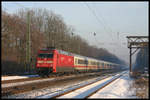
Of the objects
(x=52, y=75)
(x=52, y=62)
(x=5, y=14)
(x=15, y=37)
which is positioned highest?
(x=5, y=14)

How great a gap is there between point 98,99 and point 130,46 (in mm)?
23931

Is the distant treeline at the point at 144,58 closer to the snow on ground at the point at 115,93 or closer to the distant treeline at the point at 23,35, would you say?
the distant treeline at the point at 23,35

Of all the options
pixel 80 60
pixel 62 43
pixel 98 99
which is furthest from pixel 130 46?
pixel 98 99

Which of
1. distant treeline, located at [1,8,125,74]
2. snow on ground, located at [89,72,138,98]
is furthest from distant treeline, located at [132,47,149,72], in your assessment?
snow on ground, located at [89,72,138,98]

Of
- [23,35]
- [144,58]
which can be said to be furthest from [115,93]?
[144,58]

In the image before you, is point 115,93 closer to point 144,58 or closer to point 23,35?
point 23,35

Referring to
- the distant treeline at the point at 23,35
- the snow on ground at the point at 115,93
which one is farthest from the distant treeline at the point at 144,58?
the snow on ground at the point at 115,93

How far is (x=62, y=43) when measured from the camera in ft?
153

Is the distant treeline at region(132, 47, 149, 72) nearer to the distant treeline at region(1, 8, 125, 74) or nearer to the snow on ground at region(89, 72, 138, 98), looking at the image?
the distant treeline at region(1, 8, 125, 74)

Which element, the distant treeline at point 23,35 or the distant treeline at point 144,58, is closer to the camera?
the distant treeline at point 23,35

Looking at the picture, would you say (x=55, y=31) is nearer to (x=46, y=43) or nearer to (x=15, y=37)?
(x=46, y=43)

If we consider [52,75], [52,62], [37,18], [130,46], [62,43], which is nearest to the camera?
[52,62]

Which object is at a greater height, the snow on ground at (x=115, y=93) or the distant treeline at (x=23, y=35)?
the distant treeline at (x=23, y=35)

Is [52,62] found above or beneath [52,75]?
above
